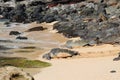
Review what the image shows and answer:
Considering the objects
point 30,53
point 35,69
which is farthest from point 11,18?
point 35,69

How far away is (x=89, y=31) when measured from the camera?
3497cm

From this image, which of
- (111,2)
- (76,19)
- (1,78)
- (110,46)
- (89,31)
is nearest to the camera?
(1,78)

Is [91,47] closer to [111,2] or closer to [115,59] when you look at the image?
[115,59]

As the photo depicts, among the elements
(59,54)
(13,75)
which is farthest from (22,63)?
(13,75)

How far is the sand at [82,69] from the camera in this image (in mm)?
18500

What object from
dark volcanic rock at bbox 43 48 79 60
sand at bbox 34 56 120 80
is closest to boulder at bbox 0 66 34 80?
sand at bbox 34 56 120 80

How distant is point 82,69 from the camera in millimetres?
20438

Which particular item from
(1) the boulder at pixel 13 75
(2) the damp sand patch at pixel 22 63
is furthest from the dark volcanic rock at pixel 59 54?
(1) the boulder at pixel 13 75

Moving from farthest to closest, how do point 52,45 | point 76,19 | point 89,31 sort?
point 76,19 → point 89,31 → point 52,45

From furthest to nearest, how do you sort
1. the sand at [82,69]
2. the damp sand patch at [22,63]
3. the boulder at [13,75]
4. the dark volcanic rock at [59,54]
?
1. the dark volcanic rock at [59,54]
2. the damp sand patch at [22,63]
3. the sand at [82,69]
4. the boulder at [13,75]

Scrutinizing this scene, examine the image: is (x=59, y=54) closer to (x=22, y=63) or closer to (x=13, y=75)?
(x=22, y=63)

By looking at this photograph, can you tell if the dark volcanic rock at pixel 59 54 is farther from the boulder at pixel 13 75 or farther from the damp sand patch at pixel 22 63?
the boulder at pixel 13 75

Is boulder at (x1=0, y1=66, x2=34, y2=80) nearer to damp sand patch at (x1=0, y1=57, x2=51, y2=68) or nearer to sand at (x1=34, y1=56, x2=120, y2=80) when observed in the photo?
sand at (x1=34, y1=56, x2=120, y2=80)

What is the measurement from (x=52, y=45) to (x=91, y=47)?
4409mm
